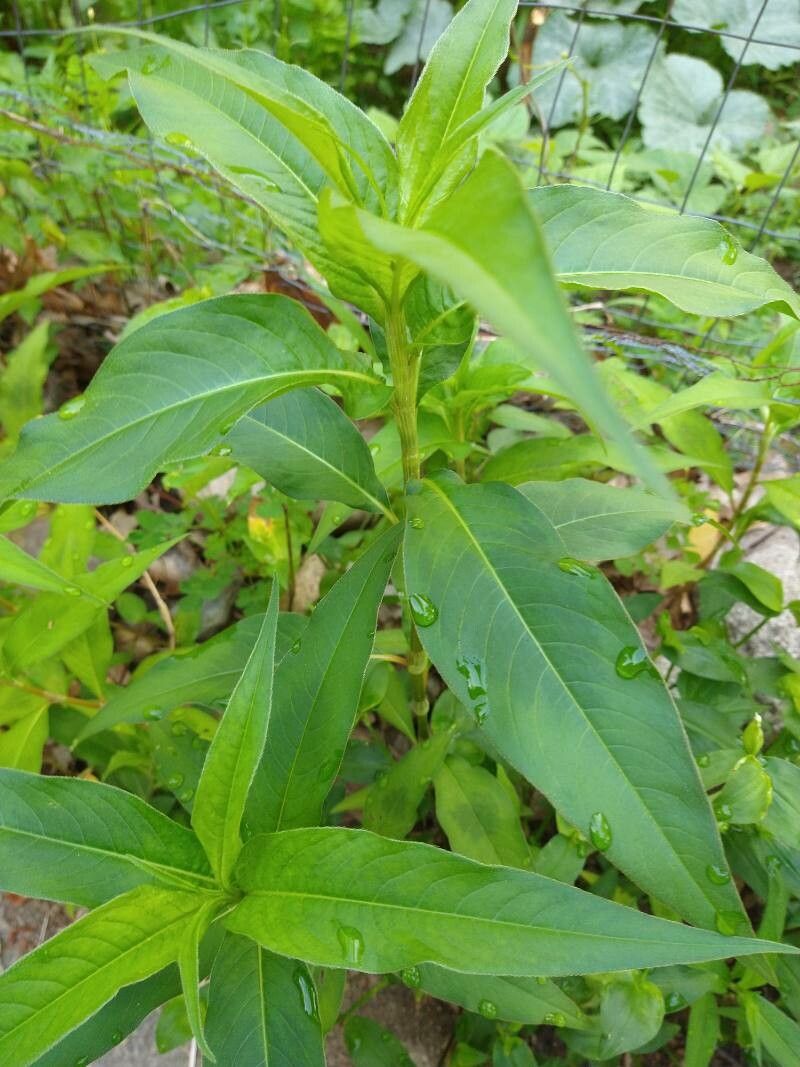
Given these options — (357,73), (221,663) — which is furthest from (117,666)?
(357,73)

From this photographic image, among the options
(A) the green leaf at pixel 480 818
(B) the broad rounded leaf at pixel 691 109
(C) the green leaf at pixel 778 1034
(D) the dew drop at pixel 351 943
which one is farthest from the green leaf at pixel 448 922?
(B) the broad rounded leaf at pixel 691 109

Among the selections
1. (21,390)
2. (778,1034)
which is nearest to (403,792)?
(778,1034)

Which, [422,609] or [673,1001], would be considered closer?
[422,609]

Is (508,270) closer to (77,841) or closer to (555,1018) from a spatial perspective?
(77,841)

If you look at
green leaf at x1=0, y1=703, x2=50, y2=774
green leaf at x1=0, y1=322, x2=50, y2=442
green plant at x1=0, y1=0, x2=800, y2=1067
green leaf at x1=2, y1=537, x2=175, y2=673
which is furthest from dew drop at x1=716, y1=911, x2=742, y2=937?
green leaf at x1=0, y1=322, x2=50, y2=442

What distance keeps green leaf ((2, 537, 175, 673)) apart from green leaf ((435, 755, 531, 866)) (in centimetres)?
63

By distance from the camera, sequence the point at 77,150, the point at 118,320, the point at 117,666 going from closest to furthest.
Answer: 1. the point at 117,666
2. the point at 77,150
3. the point at 118,320

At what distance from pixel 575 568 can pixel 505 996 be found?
1.98 ft

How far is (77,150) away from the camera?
247 centimetres

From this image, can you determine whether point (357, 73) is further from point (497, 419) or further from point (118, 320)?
point (497, 419)

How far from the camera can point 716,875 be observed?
731mm

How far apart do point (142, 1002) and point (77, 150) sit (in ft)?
8.18

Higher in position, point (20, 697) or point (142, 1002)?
point (142, 1002)

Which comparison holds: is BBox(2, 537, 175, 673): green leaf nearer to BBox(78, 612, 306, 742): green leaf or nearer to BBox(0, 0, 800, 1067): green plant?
BBox(78, 612, 306, 742): green leaf
